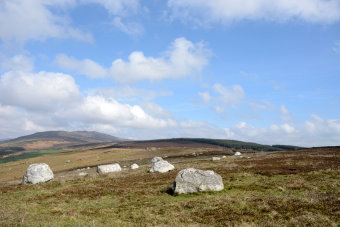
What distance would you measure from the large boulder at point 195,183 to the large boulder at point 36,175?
27262 millimetres

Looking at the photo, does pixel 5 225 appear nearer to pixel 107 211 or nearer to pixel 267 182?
pixel 107 211

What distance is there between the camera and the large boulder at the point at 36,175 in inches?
1559

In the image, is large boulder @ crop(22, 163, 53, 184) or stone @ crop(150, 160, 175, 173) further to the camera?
stone @ crop(150, 160, 175, 173)

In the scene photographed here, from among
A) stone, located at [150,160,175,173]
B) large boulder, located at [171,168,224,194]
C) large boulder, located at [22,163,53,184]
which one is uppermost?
large boulder, located at [171,168,224,194]

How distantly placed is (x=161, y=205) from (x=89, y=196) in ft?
33.0

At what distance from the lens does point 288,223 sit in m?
13.8

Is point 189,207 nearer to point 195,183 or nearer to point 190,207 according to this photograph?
point 190,207

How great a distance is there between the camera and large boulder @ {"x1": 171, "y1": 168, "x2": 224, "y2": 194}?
78.6 feet

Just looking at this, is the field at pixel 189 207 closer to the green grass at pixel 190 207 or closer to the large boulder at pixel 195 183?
the green grass at pixel 190 207

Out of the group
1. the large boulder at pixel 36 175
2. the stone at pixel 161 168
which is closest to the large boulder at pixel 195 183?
the stone at pixel 161 168

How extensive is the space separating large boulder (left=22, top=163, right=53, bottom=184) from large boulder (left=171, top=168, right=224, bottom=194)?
27.3 metres

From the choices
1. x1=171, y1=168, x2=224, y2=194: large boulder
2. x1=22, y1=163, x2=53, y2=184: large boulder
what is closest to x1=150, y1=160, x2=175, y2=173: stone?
x1=22, y1=163, x2=53, y2=184: large boulder

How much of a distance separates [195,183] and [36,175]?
98.8 ft

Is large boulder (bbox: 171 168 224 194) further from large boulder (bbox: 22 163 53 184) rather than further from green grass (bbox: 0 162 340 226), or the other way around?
large boulder (bbox: 22 163 53 184)
